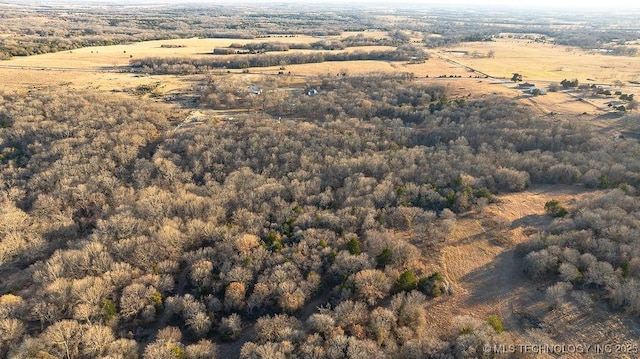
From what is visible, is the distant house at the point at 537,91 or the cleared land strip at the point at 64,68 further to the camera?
the cleared land strip at the point at 64,68

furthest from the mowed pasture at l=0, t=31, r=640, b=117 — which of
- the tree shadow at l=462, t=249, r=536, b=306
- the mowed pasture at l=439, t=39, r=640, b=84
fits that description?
the tree shadow at l=462, t=249, r=536, b=306

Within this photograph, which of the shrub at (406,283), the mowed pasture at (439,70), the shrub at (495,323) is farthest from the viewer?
the mowed pasture at (439,70)

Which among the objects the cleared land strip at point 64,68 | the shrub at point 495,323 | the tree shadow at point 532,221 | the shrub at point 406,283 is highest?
the cleared land strip at point 64,68

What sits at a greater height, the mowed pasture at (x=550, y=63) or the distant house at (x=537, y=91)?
the mowed pasture at (x=550, y=63)

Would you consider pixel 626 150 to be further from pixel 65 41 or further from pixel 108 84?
pixel 65 41

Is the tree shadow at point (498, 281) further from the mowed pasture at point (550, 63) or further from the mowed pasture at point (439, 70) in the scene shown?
the mowed pasture at point (550, 63)

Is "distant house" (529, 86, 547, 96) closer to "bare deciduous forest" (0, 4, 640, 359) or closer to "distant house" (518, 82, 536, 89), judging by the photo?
"distant house" (518, 82, 536, 89)

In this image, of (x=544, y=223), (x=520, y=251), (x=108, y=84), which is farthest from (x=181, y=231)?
(x=108, y=84)

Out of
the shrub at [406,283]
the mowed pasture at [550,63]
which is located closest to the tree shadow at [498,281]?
the shrub at [406,283]

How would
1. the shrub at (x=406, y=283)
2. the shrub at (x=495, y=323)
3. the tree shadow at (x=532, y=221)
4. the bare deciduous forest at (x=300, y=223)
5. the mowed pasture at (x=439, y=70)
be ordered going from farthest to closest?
1. the mowed pasture at (x=439, y=70)
2. the tree shadow at (x=532, y=221)
3. the shrub at (x=406, y=283)
4. the bare deciduous forest at (x=300, y=223)
5. the shrub at (x=495, y=323)
